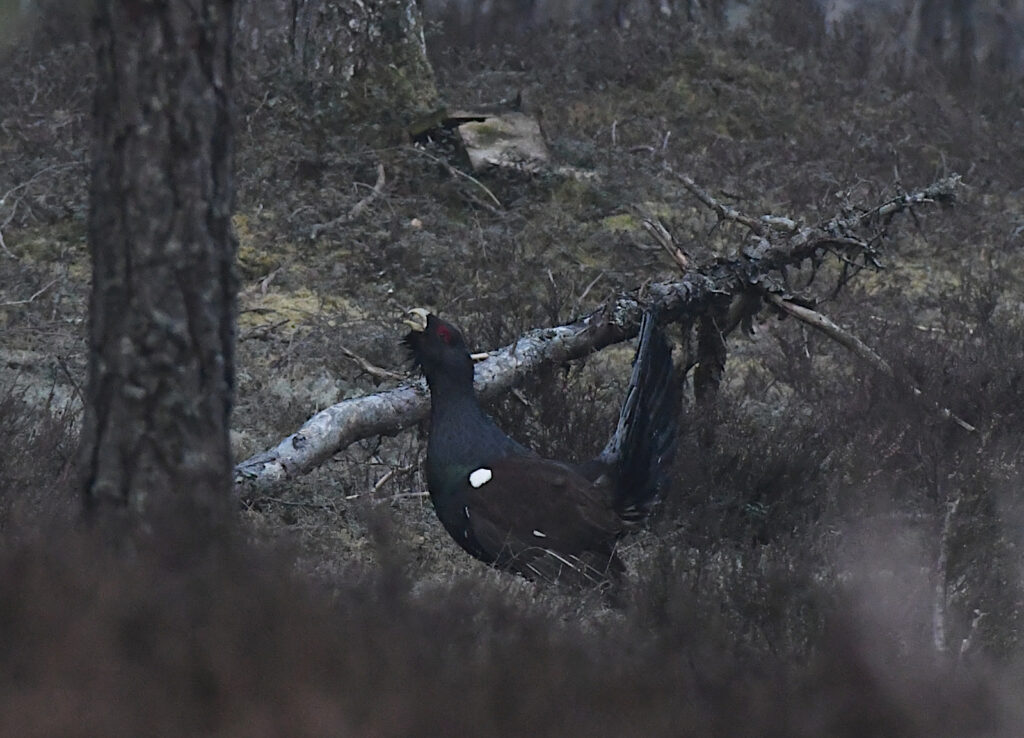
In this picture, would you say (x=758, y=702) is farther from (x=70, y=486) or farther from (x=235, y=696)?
(x=70, y=486)

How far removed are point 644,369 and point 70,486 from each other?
217cm

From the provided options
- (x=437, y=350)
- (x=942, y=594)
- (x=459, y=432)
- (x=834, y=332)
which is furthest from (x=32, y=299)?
(x=942, y=594)

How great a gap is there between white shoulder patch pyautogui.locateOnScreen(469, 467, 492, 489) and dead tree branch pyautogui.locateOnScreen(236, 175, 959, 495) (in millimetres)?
887

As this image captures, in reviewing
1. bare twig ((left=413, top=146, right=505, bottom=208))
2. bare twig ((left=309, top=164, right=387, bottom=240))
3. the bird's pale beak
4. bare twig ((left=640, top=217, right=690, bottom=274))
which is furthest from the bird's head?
bare twig ((left=413, top=146, right=505, bottom=208))

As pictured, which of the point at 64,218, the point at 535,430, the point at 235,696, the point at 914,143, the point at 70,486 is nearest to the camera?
the point at 235,696

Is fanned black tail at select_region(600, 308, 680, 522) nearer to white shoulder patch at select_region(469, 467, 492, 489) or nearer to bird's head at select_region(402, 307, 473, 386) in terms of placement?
white shoulder patch at select_region(469, 467, 492, 489)

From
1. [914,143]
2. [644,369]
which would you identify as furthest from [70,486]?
[914,143]

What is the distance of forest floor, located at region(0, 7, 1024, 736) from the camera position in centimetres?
208

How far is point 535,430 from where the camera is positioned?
6312mm

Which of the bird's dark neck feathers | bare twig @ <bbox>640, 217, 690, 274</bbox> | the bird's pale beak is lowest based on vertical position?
the bird's dark neck feathers

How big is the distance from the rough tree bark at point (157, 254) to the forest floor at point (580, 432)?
0.97 feet

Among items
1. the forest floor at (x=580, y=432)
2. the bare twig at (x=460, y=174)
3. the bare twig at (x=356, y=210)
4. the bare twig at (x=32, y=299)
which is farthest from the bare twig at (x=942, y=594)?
the bare twig at (x=460, y=174)

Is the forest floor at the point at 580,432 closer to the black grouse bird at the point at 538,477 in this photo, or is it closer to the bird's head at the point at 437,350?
the black grouse bird at the point at 538,477

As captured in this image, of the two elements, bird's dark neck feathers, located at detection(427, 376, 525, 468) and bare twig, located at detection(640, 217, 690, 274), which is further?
bare twig, located at detection(640, 217, 690, 274)
